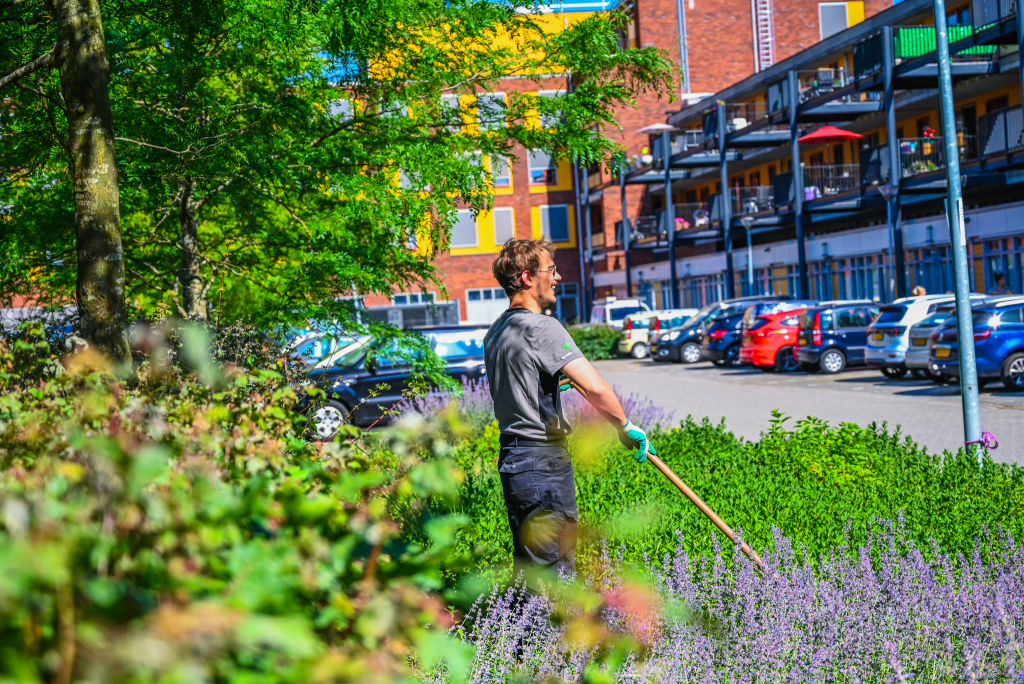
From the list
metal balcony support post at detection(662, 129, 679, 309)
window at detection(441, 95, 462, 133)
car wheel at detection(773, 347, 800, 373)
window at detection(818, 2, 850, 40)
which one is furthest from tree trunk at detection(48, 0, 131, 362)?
window at detection(818, 2, 850, 40)

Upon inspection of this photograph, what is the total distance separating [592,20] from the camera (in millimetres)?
8477

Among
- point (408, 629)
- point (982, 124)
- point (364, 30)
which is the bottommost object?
point (408, 629)

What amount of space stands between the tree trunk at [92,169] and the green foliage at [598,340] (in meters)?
35.8

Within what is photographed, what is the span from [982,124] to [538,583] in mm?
27172

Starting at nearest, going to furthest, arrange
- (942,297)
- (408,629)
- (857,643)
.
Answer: (408,629)
(857,643)
(942,297)

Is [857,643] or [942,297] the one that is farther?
[942,297]

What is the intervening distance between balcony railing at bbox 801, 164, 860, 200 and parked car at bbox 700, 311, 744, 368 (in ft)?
25.5

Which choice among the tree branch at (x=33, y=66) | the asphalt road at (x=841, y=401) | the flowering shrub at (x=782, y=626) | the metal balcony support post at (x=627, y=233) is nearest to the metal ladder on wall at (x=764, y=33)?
the metal balcony support post at (x=627, y=233)

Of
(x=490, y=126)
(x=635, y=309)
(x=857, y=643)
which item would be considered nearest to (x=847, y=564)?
(x=857, y=643)

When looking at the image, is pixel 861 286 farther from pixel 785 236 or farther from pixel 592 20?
pixel 592 20

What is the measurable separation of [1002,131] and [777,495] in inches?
959

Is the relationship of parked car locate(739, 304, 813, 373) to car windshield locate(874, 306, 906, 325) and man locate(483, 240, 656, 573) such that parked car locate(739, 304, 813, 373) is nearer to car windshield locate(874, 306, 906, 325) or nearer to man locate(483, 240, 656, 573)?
car windshield locate(874, 306, 906, 325)

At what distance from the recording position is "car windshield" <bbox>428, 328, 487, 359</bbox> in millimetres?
18297

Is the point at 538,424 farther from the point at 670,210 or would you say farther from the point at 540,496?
the point at 670,210
